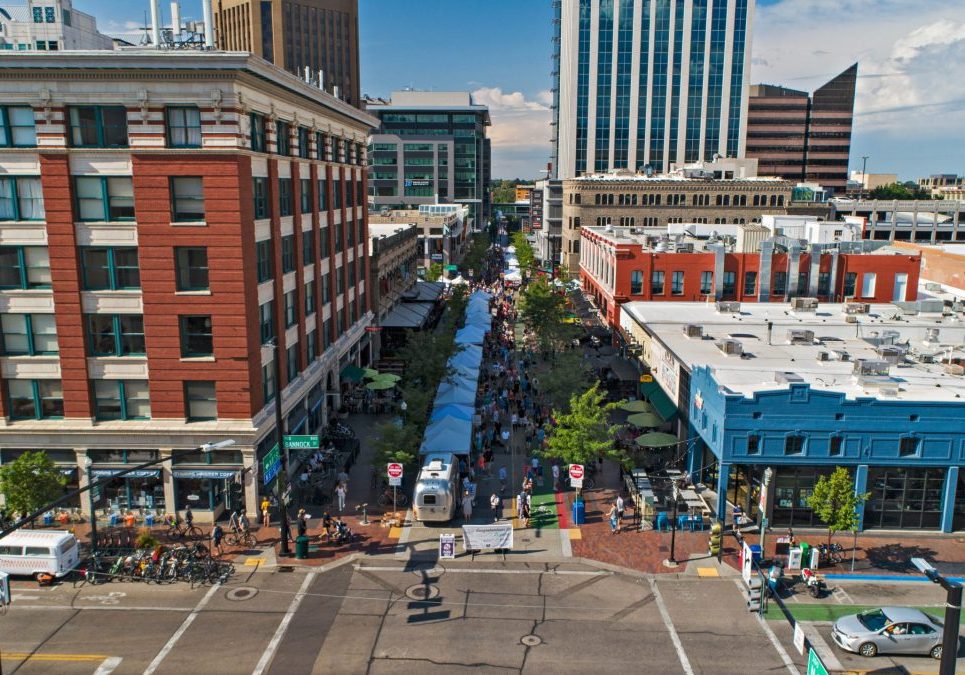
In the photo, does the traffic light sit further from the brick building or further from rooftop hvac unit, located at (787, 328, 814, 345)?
the brick building

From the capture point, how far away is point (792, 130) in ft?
541

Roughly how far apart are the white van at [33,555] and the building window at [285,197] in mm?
16966

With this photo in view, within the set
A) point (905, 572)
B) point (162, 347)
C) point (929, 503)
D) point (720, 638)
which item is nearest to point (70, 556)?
point (162, 347)

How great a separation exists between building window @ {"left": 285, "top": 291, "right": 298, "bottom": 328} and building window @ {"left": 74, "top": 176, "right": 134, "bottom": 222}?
8.97 m

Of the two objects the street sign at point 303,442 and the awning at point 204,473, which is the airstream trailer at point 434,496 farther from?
the awning at point 204,473

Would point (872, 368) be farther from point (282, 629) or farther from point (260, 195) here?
point (260, 195)

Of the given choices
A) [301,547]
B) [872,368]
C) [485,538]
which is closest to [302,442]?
[301,547]

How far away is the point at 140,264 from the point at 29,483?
31.0 ft

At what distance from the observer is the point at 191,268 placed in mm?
30922

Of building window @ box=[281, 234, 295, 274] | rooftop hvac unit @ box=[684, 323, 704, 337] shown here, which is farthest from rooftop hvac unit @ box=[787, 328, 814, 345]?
building window @ box=[281, 234, 295, 274]

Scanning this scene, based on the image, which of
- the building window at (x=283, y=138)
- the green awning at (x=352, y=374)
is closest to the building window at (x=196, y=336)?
the building window at (x=283, y=138)

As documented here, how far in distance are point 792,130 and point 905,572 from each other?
512ft

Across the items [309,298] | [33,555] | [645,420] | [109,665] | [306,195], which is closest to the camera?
[109,665]

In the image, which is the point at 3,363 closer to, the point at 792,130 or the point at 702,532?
the point at 702,532
